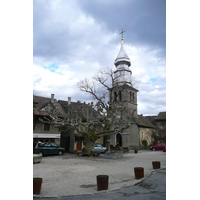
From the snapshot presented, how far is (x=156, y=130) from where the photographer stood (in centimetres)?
4472

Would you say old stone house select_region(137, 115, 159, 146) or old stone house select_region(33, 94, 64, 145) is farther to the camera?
old stone house select_region(137, 115, 159, 146)

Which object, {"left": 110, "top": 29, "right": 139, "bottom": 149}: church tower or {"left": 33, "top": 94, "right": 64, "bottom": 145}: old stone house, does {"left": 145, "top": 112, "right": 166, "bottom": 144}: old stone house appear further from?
{"left": 33, "top": 94, "right": 64, "bottom": 145}: old stone house

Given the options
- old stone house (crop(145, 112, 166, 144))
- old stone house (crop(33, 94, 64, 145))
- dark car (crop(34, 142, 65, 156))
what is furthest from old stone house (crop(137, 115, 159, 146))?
dark car (crop(34, 142, 65, 156))

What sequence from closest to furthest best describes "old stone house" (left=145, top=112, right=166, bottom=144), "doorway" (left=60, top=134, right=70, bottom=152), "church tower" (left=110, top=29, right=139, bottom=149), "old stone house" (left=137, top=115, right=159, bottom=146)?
"doorway" (left=60, top=134, right=70, bottom=152)
"church tower" (left=110, top=29, right=139, bottom=149)
"old stone house" (left=137, top=115, right=159, bottom=146)
"old stone house" (left=145, top=112, right=166, bottom=144)

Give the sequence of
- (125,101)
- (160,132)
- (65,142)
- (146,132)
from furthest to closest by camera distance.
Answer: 1. (160,132)
2. (146,132)
3. (125,101)
4. (65,142)

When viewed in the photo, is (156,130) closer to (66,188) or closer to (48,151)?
(48,151)

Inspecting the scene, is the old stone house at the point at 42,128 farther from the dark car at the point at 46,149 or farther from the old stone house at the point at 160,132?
the old stone house at the point at 160,132

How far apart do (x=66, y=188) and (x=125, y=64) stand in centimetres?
3054

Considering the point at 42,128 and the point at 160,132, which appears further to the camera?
the point at 160,132

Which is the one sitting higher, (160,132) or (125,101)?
(125,101)

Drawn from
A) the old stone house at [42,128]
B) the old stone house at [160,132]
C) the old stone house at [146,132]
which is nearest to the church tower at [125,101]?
the old stone house at [146,132]

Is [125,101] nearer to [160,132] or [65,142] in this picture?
[160,132]

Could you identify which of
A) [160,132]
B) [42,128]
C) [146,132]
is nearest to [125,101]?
[146,132]
